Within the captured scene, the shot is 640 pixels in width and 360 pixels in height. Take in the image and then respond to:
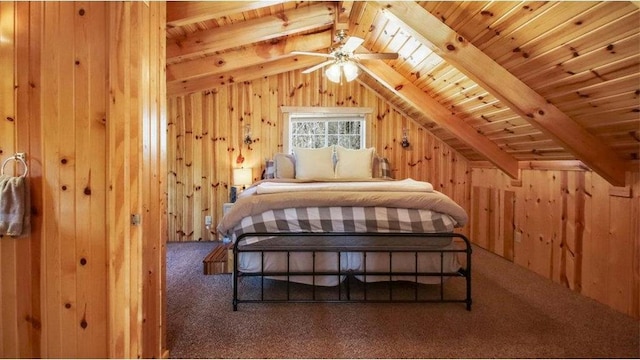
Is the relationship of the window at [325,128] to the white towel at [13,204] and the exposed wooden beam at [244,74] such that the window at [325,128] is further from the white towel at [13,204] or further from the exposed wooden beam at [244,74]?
the white towel at [13,204]

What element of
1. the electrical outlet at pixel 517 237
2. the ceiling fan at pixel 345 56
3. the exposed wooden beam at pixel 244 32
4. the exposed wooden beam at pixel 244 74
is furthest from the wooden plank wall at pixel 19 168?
the electrical outlet at pixel 517 237

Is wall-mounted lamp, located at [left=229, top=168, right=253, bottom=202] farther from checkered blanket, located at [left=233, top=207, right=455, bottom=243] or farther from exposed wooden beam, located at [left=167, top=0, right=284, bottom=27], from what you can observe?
exposed wooden beam, located at [left=167, top=0, right=284, bottom=27]

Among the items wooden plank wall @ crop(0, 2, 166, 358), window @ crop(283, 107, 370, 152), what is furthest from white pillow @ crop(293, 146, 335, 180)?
wooden plank wall @ crop(0, 2, 166, 358)

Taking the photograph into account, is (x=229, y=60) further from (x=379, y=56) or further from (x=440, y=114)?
(x=440, y=114)

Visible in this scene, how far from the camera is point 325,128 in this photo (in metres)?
4.73

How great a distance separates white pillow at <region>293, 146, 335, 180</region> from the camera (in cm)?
400

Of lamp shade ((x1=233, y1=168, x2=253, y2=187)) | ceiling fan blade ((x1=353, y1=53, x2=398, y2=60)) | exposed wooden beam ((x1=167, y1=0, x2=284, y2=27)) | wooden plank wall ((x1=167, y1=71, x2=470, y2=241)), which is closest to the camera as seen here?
exposed wooden beam ((x1=167, y1=0, x2=284, y2=27))

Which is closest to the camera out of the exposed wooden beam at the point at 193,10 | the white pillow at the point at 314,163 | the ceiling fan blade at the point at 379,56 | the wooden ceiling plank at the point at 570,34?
the wooden ceiling plank at the point at 570,34

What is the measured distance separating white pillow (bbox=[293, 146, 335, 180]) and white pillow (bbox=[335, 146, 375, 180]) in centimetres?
11

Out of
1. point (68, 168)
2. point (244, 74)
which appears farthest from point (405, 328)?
point (244, 74)

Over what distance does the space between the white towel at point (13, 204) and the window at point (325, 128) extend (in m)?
3.37

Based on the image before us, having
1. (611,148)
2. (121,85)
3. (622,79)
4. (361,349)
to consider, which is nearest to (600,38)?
(622,79)

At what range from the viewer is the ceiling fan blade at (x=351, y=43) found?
246 centimetres

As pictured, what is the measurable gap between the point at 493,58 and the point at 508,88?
237 millimetres
